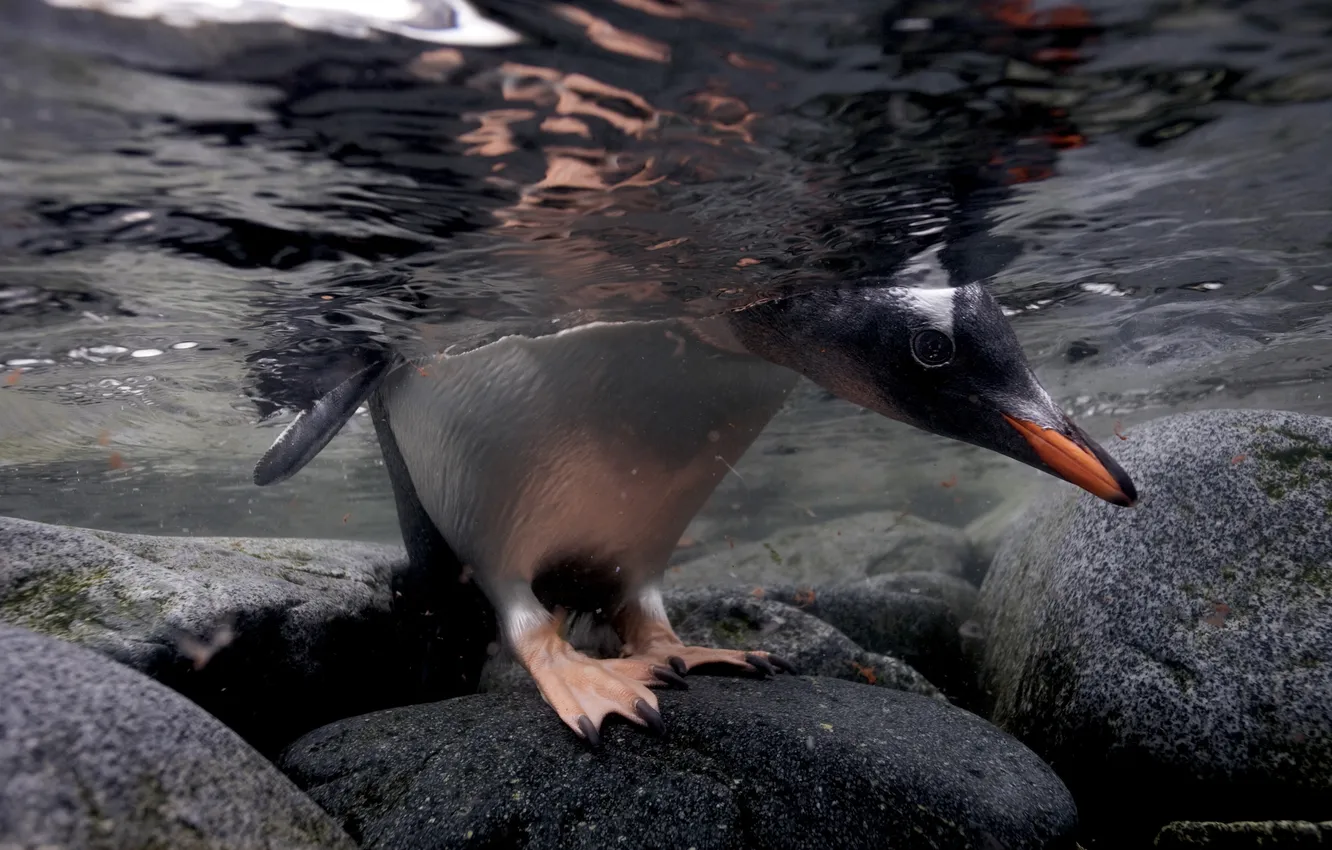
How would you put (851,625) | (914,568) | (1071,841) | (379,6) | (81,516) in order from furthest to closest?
1. (81,516)
2. (914,568)
3. (851,625)
4. (1071,841)
5. (379,6)

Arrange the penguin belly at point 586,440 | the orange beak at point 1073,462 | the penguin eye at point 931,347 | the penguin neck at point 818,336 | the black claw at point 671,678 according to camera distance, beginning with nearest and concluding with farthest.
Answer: the orange beak at point 1073,462
the penguin eye at point 931,347
the black claw at point 671,678
the penguin neck at point 818,336
the penguin belly at point 586,440

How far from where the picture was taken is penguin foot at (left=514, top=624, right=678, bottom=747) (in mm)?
2566

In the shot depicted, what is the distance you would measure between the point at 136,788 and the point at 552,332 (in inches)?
100

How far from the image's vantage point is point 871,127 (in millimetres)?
2693

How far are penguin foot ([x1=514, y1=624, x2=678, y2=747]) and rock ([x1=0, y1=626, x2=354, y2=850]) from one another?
849 millimetres

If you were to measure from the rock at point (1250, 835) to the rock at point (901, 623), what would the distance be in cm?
202

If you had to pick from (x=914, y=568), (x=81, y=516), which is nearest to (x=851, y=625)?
(x=914, y=568)

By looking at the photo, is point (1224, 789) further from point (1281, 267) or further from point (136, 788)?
point (1281, 267)

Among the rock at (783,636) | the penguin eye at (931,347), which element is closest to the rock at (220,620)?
the rock at (783,636)

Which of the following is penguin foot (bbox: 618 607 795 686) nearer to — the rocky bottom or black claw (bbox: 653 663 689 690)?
black claw (bbox: 653 663 689 690)

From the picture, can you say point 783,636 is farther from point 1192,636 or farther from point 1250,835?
point 1250,835

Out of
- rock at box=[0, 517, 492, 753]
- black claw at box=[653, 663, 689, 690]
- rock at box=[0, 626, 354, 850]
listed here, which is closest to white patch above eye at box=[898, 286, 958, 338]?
black claw at box=[653, 663, 689, 690]

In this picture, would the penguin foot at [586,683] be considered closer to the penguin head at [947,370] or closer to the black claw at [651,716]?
the black claw at [651,716]

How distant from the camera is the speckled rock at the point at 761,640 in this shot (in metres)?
3.76
